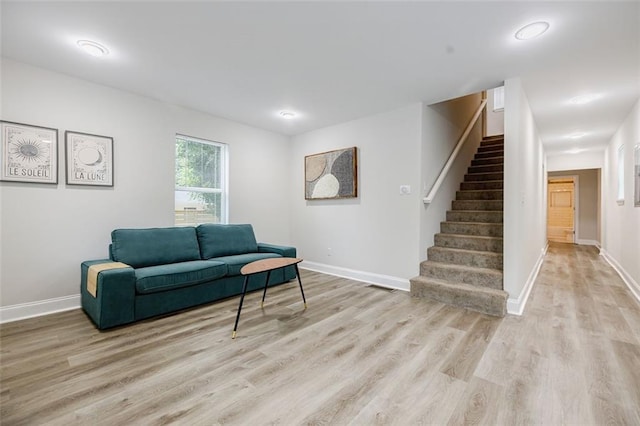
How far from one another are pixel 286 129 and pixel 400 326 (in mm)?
3652

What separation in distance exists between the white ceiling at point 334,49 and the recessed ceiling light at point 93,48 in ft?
0.20

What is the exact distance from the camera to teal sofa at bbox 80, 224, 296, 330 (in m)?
2.54

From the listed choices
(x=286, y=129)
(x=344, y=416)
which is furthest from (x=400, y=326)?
(x=286, y=129)

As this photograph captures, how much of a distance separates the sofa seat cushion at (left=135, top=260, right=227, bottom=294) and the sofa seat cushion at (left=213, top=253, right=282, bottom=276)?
0.08 m

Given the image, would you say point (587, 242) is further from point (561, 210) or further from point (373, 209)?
point (373, 209)

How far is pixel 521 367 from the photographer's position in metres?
1.97

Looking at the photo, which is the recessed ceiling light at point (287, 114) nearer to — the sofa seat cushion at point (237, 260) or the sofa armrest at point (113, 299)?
the sofa seat cushion at point (237, 260)

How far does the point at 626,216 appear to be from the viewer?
4008 mm

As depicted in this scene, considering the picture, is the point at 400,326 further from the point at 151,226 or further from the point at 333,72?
the point at 151,226

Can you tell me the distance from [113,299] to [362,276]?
9.94ft

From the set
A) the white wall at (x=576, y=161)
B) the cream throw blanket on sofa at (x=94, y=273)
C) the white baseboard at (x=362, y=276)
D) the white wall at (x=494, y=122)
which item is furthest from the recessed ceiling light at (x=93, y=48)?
the white wall at (x=576, y=161)

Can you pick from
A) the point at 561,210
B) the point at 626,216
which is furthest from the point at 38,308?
the point at 561,210

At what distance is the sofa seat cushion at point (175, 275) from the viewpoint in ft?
8.86

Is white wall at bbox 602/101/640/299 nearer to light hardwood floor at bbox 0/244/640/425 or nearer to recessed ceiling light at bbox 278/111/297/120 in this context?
light hardwood floor at bbox 0/244/640/425
